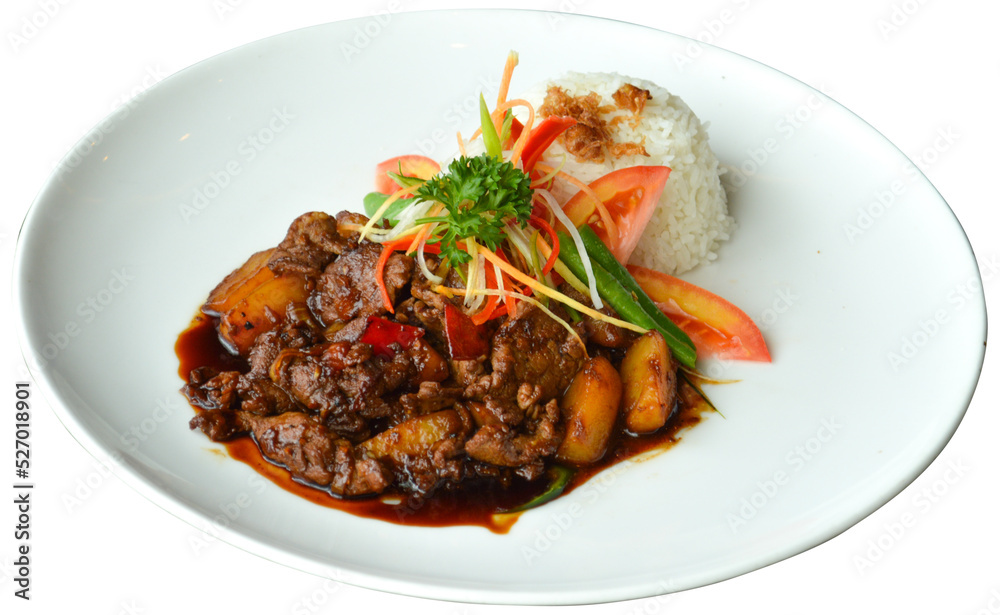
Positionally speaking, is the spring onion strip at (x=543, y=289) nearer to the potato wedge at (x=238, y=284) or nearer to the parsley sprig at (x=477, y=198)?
the parsley sprig at (x=477, y=198)

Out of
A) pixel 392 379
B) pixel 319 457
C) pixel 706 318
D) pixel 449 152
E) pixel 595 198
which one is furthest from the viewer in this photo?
pixel 449 152

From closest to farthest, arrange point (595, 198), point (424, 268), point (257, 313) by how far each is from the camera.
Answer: point (424, 268)
point (257, 313)
point (595, 198)

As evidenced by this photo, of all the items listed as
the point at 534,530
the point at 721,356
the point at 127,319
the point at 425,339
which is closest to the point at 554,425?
the point at 534,530

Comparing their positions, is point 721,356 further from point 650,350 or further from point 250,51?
point 250,51

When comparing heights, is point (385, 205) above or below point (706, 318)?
above

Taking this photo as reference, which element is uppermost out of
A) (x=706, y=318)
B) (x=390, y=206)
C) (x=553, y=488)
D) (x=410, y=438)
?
(x=390, y=206)

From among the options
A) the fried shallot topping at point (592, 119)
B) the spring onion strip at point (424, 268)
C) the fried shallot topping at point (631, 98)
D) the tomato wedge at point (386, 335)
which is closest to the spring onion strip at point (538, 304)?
the spring onion strip at point (424, 268)

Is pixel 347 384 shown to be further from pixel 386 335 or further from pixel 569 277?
pixel 569 277

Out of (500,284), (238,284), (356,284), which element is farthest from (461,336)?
(238,284)
